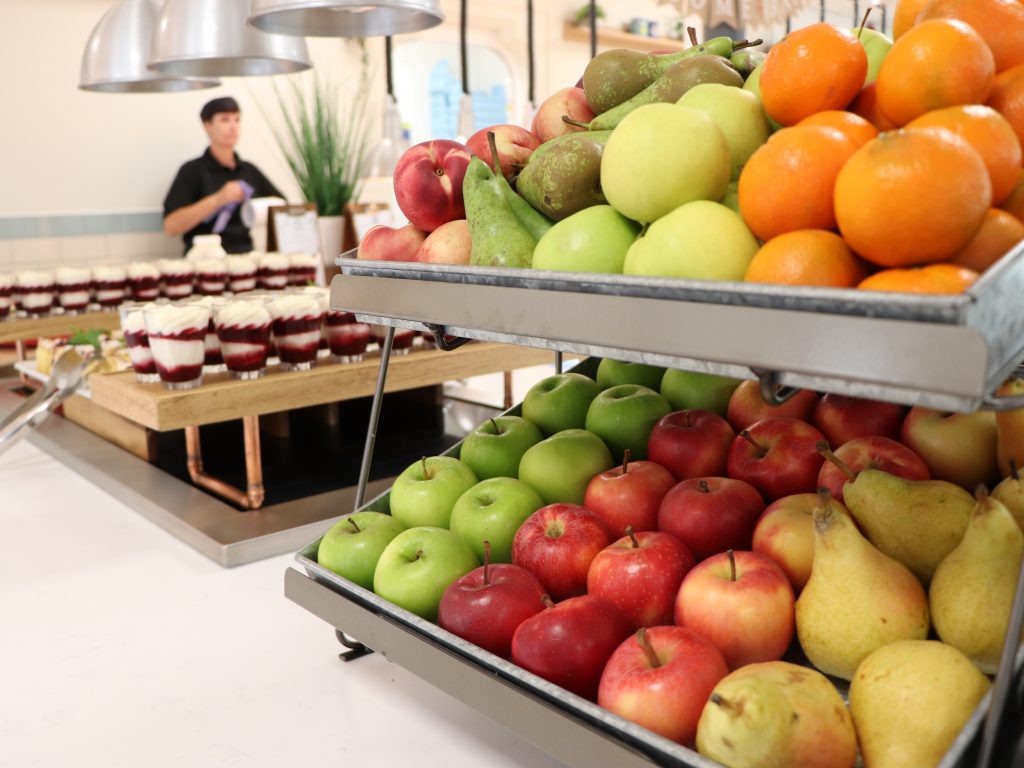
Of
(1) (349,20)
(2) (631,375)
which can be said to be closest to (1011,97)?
(2) (631,375)

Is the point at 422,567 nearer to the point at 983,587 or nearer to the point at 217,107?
the point at 983,587

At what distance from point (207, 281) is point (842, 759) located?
2.85m

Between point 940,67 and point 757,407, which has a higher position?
point 940,67

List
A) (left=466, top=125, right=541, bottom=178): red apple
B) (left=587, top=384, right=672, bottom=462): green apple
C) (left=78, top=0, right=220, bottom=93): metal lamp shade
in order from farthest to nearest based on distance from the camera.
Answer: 1. (left=78, top=0, right=220, bottom=93): metal lamp shade
2. (left=587, top=384, right=672, bottom=462): green apple
3. (left=466, top=125, right=541, bottom=178): red apple

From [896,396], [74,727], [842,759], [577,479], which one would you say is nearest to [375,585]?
[577,479]

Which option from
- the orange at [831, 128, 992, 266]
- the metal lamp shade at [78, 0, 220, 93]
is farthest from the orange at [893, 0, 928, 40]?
the metal lamp shade at [78, 0, 220, 93]

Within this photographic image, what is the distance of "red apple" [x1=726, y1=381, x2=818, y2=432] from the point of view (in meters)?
1.10

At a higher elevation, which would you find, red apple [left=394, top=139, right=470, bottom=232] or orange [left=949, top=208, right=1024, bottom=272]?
red apple [left=394, top=139, right=470, bottom=232]

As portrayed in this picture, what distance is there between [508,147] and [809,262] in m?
0.53

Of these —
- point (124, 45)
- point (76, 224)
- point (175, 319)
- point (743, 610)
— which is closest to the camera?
point (743, 610)

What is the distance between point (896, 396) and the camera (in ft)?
1.79

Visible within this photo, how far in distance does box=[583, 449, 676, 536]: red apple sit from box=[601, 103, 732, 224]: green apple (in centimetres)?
32

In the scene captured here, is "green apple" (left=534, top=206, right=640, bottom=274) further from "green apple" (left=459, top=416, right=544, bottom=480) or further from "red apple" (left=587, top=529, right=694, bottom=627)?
"green apple" (left=459, top=416, right=544, bottom=480)

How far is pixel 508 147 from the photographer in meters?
1.09
